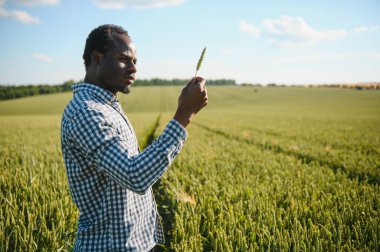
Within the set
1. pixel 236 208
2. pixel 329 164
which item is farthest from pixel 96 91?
pixel 329 164

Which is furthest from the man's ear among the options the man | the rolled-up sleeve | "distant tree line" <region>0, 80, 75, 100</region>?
"distant tree line" <region>0, 80, 75, 100</region>

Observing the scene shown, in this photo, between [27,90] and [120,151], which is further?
[27,90]

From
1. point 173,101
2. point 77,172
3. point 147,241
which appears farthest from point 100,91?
point 173,101

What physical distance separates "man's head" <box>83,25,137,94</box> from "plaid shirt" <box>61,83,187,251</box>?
0.09 metres

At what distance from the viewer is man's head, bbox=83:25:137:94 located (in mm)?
1772

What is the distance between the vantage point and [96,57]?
1.79 m

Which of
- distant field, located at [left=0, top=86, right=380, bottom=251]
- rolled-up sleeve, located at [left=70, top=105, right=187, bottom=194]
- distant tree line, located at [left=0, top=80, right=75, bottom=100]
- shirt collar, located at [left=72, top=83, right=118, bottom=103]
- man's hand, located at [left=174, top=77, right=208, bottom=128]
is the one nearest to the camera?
rolled-up sleeve, located at [left=70, top=105, right=187, bottom=194]

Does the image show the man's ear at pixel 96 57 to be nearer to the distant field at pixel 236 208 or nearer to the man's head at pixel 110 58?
the man's head at pixel 110 58

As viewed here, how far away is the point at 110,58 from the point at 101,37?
152 mm

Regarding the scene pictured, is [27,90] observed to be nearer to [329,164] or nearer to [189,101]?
[329,164]

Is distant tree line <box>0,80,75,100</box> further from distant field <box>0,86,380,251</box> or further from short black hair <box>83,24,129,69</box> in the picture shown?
short black hair <box>83,24,129,69</box>

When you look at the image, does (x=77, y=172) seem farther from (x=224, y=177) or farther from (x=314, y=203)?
(x=224, y=177)

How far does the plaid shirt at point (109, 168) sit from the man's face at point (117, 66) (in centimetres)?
8

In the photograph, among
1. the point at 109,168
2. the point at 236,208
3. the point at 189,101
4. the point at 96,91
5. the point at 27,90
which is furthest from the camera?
the point at 27,90
